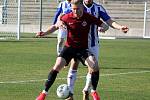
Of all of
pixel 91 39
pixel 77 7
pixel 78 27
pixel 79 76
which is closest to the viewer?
pixel 77 7

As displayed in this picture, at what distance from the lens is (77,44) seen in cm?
1044

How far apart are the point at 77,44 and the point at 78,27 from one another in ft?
1.05

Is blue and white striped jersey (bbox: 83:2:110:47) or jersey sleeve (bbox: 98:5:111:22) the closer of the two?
jersey sleeve (bbox: 98:5:111:22)

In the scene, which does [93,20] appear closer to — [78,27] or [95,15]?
[78,27]

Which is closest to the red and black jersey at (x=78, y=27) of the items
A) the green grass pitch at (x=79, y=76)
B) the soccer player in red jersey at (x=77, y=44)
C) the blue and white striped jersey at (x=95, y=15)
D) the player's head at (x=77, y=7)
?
the soccer player in red jersey at (x=77, y=44)

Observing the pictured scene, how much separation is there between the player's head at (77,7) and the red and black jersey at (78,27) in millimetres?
115

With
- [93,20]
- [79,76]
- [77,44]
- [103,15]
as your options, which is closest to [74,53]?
[77,44]

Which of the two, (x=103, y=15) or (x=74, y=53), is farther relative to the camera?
(x=103, y=15)

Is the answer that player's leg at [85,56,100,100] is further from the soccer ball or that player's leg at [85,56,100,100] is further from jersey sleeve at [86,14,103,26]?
jersey sleeve at [86,14,103,26]

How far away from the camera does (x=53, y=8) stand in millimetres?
48406

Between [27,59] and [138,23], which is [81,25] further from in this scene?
[138,23]

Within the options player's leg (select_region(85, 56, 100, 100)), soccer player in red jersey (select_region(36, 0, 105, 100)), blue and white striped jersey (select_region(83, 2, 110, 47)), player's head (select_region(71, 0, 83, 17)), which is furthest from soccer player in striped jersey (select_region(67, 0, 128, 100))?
player's head (select_region(71, 0, 83, 17))

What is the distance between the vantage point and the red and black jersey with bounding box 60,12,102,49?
10.4 meters

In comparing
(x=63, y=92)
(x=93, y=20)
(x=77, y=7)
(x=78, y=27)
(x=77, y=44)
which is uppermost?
(x=77, y=7)
